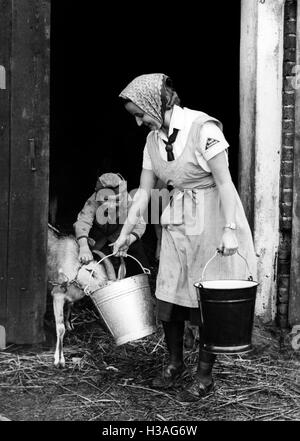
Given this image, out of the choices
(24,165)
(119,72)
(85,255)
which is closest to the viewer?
(24,165)

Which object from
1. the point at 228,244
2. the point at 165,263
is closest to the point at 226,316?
Result: the point at 228,244

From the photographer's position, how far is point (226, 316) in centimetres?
365

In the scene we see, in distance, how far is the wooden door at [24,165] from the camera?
4625mm

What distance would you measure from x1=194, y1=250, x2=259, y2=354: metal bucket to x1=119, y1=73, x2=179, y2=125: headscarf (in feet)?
2.83

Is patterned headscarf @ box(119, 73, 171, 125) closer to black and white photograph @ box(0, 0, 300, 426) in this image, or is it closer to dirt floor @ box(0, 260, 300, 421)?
black and white photograph @ box(0, 0, 300, 426)

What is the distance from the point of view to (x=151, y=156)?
4129 mm

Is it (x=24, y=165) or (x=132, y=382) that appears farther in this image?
(x=24, y=165)

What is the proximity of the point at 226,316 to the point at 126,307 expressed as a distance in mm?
761

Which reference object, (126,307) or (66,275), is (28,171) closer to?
(66,275)

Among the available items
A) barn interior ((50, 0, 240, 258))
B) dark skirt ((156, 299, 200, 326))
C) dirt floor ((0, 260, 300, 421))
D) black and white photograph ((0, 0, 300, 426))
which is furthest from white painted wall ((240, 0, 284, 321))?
barn interior ((50, 0, 240, 258))

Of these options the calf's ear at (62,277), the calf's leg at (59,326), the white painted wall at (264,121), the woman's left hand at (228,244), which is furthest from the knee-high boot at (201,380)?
the calf's ear at (62,277)

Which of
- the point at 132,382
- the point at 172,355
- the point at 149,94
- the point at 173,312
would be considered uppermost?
the point at 149,94

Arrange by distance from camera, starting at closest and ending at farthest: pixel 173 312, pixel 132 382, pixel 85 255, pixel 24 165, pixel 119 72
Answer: pixel 173 312 < pixel 132 382 < pixel 24 165 < pixel 85 255 < pixel 119 72
